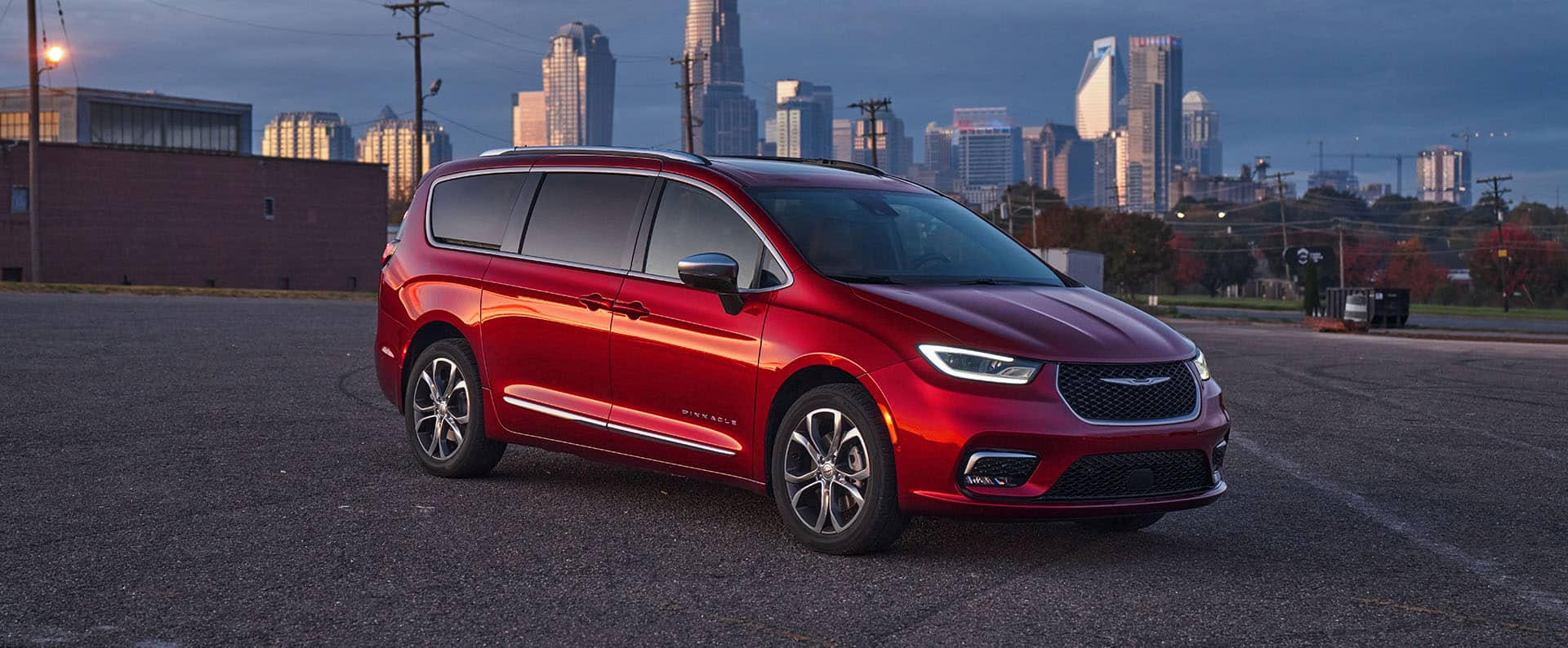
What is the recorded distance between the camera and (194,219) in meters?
66.4

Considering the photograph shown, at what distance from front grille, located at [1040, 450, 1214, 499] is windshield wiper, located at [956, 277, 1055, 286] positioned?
118cm

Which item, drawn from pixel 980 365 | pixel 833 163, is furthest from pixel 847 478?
pixel 833 163

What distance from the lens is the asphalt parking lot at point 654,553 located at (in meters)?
5.14

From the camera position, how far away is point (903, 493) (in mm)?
6086

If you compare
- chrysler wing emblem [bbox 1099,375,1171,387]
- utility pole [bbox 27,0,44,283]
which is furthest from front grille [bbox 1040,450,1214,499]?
utility pole [bbox 27,0,44,283]

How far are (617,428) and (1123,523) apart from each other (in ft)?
7.89

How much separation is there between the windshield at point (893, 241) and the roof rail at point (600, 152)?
61 centimetres

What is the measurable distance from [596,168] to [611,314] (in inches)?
40.5

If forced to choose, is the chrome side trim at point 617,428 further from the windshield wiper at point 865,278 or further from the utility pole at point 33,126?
the utility pole at point 33,126

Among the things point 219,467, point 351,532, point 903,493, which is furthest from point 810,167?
point 219,467

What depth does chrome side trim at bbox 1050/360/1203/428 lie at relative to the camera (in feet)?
19.6

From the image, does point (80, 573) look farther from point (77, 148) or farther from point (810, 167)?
point (77, 148)

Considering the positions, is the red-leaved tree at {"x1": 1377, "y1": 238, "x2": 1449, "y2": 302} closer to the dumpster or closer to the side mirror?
the dumpster

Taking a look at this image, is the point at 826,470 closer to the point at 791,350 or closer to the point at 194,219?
the point at 791,350
